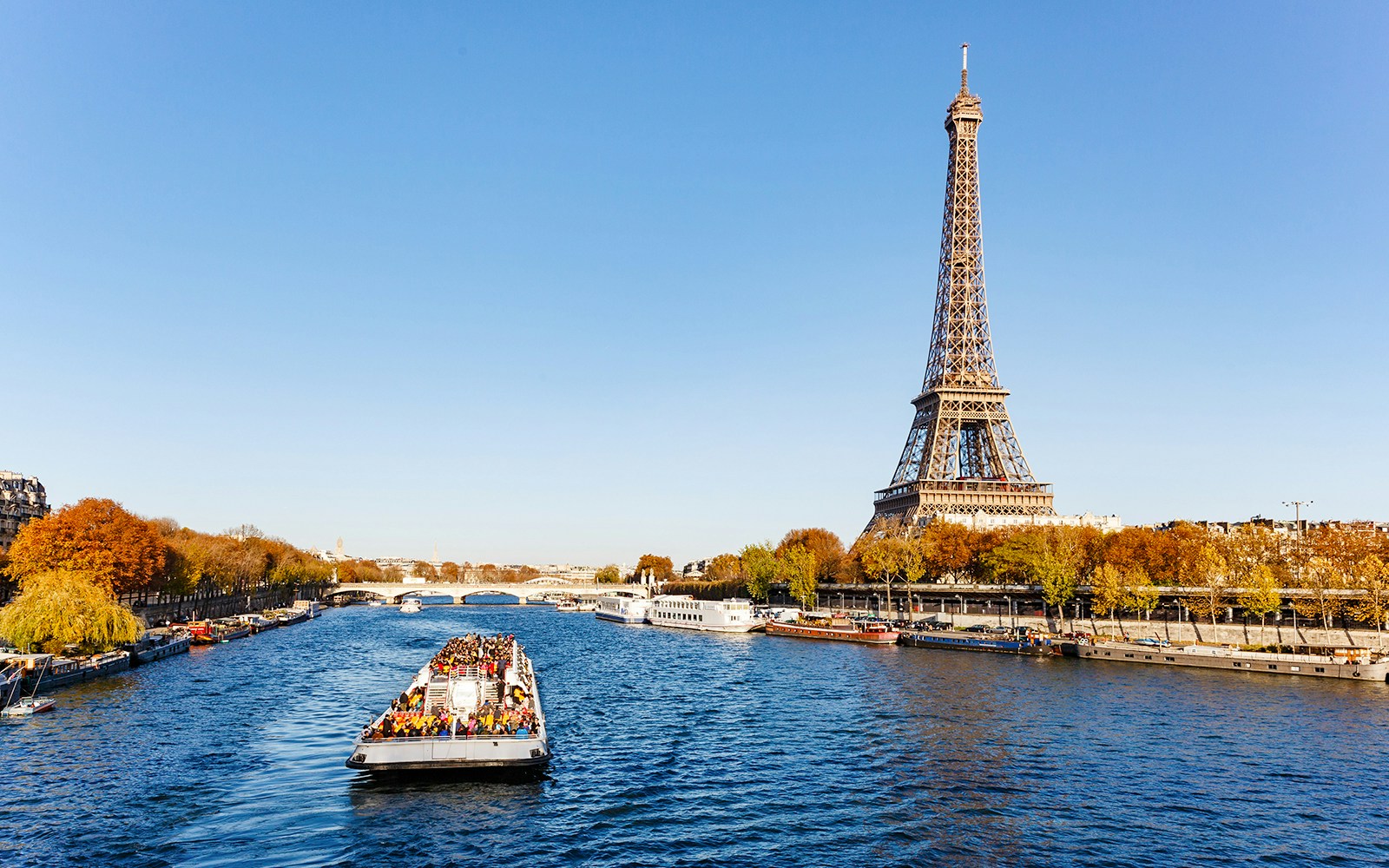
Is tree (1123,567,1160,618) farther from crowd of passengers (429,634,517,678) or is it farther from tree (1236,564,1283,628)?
crowd of passengers (429,634,517,678)

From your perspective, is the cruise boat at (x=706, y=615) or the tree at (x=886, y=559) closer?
the tree at (x=886, y=559)

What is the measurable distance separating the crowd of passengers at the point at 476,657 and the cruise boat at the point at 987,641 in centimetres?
5762

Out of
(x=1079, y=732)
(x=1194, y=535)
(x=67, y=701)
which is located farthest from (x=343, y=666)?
(x=1194, y=535)

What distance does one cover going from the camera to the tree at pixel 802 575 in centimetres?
16938

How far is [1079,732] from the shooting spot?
58188mm

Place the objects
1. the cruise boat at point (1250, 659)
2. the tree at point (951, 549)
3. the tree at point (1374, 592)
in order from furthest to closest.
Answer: the tree at point (951, 549), the tree at point (1374, 592), the cruise boat at point (1250, 659)

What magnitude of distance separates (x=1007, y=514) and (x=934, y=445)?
751 inches

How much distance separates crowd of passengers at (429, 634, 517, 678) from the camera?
64938mm

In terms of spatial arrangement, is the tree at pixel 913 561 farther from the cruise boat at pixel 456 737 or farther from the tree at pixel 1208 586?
the cruise boat at pixel 456 737

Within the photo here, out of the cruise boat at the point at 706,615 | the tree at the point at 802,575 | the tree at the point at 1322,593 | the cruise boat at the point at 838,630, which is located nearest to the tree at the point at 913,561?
the cruise boat at the point at 838,630

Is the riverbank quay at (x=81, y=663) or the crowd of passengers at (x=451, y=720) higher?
the crowd of passengers at (x=451, y=720)

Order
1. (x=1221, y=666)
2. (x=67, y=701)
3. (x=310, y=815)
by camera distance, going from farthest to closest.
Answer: (x=1221, y=666), (x=67, y=701), (x=310, y=815)

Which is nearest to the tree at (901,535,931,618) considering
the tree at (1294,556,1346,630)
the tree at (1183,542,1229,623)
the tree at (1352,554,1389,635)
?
the tree at (1183,542,1229,623)

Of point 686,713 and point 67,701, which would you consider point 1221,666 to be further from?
point 67,701
